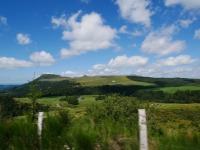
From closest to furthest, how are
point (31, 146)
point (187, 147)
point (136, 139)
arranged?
point (187, 147)
point (136, 139)
point (31, 146)

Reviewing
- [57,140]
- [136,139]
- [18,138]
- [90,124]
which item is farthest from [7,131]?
[136,139]

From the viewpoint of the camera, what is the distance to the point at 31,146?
8.20m

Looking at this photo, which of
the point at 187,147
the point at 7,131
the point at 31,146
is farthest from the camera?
the point at 7,131

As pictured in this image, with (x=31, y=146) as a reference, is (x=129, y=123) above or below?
above

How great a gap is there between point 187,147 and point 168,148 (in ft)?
1.25

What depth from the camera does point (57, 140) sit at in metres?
7.94

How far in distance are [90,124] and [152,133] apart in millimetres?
1644

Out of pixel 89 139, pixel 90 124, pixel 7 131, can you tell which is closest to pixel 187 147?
pixel 89 139

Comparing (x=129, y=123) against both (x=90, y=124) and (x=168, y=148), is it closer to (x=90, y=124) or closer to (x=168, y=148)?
(x=90, y=124)

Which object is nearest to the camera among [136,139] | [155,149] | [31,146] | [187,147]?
[187,147]

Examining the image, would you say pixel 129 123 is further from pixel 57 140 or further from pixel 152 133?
pixel 57 140

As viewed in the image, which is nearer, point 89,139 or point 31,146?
point 89,139

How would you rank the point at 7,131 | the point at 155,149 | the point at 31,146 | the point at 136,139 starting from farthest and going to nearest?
the point at 7,131 < the point at 31,146 < the point at 136,139 < the point at 155,149

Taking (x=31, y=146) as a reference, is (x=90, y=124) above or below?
above
